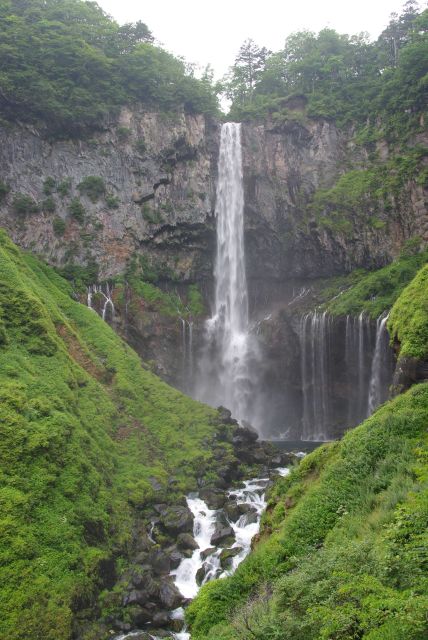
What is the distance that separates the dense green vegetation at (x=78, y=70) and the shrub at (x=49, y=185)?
3497 mm

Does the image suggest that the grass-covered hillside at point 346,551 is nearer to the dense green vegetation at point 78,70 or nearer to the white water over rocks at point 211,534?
the white water over rocks at point 211,534

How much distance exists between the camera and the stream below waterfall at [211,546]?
39.7 ft

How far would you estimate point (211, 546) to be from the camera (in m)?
14.7

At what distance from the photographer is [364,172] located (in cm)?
3622

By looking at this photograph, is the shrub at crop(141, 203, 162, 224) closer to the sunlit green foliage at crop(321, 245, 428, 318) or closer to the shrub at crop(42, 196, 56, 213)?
the shrub at crop(42, 196, 56, 213)

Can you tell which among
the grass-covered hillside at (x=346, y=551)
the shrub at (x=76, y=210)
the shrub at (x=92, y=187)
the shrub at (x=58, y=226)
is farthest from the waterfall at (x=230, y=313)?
the grass-covered hillside at (x=346, y=551)

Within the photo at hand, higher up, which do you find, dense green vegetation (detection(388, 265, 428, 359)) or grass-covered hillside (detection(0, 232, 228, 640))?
dense green vegetation (detection(388, 265, 428, 359))

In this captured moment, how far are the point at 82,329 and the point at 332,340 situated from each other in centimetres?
1555

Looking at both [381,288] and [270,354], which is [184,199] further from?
[381,288]

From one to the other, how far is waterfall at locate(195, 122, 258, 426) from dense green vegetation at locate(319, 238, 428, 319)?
6955mm

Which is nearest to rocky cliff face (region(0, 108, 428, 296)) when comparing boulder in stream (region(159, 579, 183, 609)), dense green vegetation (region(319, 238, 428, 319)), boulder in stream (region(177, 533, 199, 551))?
dense green vegetation (region(319, 238, 428, 319))

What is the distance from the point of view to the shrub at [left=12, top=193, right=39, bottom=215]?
31.0m

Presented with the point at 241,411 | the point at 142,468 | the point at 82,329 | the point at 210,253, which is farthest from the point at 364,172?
the point at 142,468

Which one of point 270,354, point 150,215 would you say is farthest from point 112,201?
point 270,354
